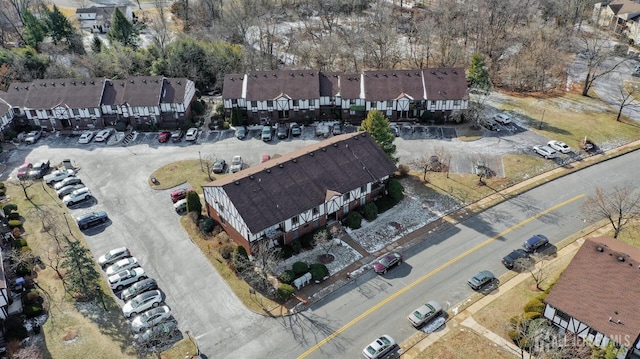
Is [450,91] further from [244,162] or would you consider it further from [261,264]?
[261,264]

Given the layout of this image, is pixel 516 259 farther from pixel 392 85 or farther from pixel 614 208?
pixel 392 85

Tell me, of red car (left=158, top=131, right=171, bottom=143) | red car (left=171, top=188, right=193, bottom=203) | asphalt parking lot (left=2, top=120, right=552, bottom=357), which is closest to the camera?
asphalt parking lot (left=2, top=120, right=552, bottom=357)

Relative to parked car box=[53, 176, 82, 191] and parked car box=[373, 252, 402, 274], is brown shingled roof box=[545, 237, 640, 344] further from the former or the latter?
parked car box=[53, 176, 82, 191]

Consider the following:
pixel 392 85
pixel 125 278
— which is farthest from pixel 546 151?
pixel 125 278

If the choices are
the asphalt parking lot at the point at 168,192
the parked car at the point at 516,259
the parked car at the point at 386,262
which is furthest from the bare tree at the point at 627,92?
the parked car at the point at 386,262

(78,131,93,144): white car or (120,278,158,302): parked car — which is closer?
(120,278,158,302): parked car

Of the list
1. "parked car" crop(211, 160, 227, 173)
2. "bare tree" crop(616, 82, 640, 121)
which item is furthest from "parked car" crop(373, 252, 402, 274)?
"bare tree" crop(616, 82, 640, 121)
